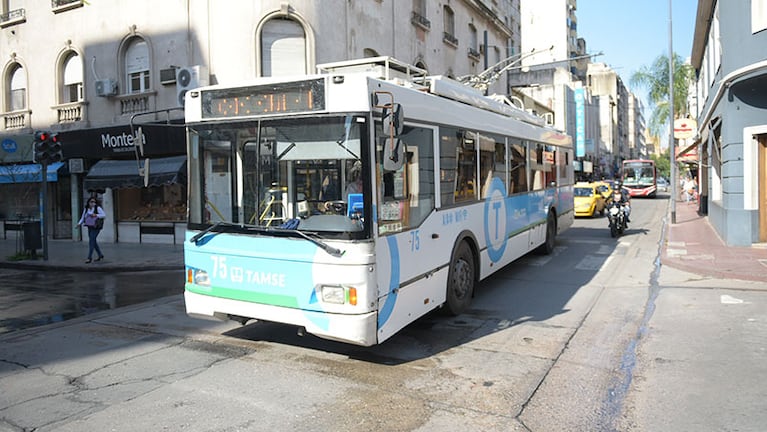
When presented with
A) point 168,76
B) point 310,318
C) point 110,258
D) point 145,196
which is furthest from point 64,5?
point 310,318

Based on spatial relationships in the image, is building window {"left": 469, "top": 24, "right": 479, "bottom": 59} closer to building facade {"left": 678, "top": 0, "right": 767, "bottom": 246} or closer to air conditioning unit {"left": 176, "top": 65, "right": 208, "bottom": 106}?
building facade {"left": 678, "top": 0, "right": 767, "bottom": 246}

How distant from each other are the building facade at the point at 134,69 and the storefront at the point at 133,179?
42 millimetres

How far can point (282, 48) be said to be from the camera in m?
17.4

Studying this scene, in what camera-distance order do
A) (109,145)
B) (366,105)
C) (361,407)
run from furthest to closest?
(109,145), (366,105), (361,407)

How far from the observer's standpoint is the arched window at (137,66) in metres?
18.5

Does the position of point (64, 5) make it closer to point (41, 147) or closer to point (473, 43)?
point (41, 147)

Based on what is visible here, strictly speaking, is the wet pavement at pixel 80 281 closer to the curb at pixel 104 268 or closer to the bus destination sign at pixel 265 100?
the curb at pixel 104 268

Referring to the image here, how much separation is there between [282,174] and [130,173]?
13914 mm

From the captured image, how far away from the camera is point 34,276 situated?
44.4 feet

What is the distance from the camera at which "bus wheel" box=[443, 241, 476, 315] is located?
728cm

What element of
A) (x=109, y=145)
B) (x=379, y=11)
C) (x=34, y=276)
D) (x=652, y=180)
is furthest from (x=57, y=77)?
(x=652, y=180)

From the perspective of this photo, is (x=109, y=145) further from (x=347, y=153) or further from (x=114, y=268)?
(x=347, y=153)

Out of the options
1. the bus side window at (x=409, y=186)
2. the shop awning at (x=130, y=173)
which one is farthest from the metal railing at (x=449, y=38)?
the bus side window at (x=409, y=186)

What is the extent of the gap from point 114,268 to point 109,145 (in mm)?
6272
